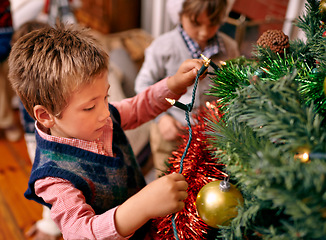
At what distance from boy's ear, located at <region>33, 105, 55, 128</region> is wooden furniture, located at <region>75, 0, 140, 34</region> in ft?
5.95

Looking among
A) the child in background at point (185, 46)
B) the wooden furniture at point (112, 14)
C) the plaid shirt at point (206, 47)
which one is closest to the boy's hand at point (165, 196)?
the child in background at point (185, 46)

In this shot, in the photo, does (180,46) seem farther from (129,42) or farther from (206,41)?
(129,42)

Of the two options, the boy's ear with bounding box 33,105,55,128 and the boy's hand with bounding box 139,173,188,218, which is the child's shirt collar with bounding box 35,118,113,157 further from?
the boy's hand with bounding box 139,173,188,218

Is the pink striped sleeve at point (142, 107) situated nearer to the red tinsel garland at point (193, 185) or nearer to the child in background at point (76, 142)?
the child in background at point (76, 142)

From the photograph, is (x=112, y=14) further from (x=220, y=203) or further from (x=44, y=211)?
(x=220, y=203)

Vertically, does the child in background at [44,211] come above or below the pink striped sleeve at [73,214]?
below

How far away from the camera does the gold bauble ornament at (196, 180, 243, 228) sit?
16.3 inches

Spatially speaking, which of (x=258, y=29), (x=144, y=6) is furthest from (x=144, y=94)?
(x=144, y=6)

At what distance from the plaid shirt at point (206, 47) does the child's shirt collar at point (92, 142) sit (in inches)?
19.7

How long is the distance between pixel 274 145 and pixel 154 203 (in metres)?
0.21

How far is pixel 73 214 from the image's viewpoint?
0.51 meters

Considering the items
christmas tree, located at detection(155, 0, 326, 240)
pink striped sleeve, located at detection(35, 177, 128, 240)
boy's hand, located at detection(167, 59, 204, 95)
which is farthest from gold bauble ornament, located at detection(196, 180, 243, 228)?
boy's hand, located at detection(167, 59, 204, 95)

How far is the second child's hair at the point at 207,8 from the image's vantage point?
974 millimetres

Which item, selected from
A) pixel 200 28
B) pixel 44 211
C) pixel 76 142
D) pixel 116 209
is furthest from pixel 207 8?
pixel 44 211
